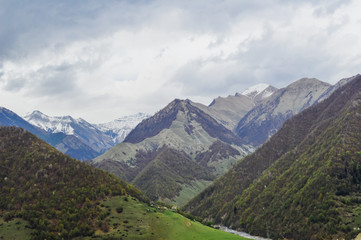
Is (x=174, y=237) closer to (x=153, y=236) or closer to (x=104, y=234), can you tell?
(x=153, y=236)

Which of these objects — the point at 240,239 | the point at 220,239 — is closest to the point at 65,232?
the point at 220,239

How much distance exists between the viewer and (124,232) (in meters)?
200

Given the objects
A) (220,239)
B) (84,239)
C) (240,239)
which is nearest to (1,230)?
(84,239)

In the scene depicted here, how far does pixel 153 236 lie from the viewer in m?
196

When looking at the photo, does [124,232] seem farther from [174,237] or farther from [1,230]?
[1,230]

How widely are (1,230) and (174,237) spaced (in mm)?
108670

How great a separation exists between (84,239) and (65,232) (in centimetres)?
1416

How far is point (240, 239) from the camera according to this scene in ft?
648

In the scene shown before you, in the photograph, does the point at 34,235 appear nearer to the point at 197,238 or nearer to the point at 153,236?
the point at 153,236

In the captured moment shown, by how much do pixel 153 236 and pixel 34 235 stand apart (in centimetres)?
7298

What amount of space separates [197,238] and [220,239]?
14750 mm

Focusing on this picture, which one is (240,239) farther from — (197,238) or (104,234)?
(104,234)

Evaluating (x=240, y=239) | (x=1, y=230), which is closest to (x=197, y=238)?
(x=240, y=239)

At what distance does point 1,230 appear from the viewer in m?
195
